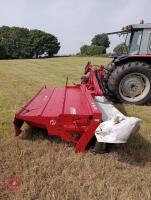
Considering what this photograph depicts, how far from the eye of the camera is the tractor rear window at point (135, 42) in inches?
247

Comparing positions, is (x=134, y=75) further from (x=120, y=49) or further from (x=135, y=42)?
(x=120, y=49)

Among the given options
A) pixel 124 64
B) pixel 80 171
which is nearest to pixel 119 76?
pixel 124 64

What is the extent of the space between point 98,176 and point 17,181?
2.40ft

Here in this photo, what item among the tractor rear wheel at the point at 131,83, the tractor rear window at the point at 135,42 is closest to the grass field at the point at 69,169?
the tractor rear wheel at the point at 131,83

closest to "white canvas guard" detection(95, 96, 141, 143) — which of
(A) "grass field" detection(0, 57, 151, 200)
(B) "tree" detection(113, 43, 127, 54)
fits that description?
(A) "grass field" detection(0, 57, 151, 200)

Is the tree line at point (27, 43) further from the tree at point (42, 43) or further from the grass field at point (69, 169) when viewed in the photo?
the grass field at point (69, 169)

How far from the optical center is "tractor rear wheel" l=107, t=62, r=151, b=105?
5.95m

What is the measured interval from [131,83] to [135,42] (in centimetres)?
93

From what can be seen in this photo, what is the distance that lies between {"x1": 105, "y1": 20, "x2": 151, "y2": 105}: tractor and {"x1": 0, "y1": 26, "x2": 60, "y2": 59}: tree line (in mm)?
43927

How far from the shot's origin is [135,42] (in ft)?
21.1

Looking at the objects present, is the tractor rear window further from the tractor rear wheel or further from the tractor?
the tractor rear wheel

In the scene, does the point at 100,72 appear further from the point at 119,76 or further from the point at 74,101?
the point at 74,101

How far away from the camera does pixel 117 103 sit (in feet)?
20.1

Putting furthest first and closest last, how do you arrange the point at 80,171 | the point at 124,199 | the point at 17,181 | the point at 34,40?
the point at 34,40
the point at 80,171
the point at 17,181
the point at 124,199
